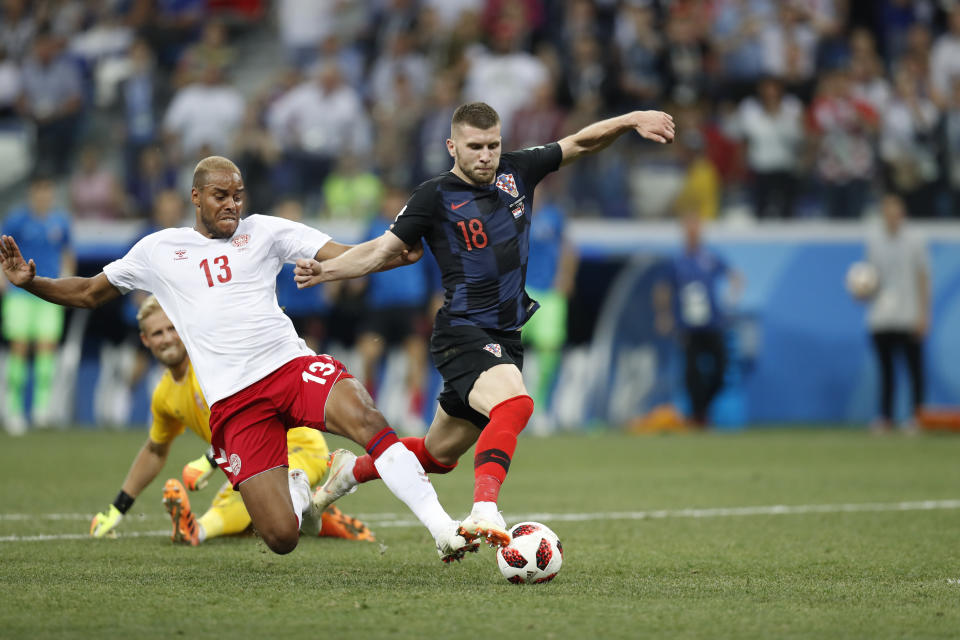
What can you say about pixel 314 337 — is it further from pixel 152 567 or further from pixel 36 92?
pixel 152 567

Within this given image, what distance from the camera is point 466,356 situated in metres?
6.49

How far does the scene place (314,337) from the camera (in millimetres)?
16484

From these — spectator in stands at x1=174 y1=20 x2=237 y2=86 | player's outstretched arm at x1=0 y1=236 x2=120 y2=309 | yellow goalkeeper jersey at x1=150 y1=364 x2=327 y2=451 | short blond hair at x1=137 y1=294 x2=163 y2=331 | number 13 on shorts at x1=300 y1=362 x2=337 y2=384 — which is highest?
spectator in stands at x1=174 y1=20 x2=237 y2=86

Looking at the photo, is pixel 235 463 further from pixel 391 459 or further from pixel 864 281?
pixel 864 281

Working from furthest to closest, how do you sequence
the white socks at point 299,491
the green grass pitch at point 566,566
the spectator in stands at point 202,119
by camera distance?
the spectator in stands at point 202,119
the white socks at point 299,491
the green grass pitch at point 566,566

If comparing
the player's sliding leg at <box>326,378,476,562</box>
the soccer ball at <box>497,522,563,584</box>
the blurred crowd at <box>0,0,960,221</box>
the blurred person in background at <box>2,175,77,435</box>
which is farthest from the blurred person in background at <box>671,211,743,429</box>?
A: the soccer ball at <box>497,522,563,584</box>

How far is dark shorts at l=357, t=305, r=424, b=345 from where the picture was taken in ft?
51.9

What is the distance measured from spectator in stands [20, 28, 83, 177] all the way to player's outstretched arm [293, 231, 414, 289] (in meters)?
12.0

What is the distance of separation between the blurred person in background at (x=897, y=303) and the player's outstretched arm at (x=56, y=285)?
10966 mm

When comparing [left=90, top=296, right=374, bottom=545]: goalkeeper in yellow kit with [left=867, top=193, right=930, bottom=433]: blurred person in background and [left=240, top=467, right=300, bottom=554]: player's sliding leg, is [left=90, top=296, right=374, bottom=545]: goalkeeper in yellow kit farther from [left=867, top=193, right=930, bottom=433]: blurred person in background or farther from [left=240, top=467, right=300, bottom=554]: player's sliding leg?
[left=867, top=193, right=930, bottom=433]: blurred person in background

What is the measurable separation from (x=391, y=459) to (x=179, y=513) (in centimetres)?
167

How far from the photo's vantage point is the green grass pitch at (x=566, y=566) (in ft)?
16.1

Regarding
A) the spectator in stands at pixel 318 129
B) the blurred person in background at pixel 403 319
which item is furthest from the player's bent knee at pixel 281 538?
the spectator in stands at pixel 318 129

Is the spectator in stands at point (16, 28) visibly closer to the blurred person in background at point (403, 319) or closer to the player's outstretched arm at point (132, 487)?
the blurred person in background at point (403, 319)
